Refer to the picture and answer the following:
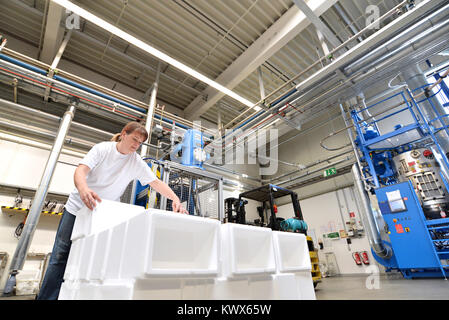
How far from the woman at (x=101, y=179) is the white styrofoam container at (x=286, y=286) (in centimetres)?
69

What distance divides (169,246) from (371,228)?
178 inches

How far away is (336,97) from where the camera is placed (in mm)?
4098

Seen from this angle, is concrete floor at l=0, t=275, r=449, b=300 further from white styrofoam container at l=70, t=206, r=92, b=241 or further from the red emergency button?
white styrofoam container at l=70, t=206, r=92, b=241

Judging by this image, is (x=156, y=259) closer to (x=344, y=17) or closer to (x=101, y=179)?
(x=101, y=179)

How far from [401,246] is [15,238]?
6276mm

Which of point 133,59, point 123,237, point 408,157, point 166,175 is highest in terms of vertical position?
point 133,59

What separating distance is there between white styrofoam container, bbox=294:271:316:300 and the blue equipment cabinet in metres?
3.39

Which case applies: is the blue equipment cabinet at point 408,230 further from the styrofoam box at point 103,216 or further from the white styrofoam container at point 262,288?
the styrofoam box at point 103,216

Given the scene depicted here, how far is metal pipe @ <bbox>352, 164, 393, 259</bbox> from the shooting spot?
3.79 metres

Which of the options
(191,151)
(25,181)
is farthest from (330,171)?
(25,181)

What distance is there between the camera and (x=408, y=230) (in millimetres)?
3416

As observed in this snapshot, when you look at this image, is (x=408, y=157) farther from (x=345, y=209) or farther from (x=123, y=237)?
(x=123, y=237)

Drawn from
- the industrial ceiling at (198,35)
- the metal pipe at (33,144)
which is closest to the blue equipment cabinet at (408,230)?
the industrial ceiling at (198,35)

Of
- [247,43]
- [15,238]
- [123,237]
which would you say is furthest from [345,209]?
[15,238]
